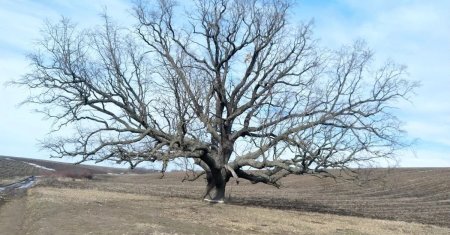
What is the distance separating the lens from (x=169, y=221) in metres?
19.0

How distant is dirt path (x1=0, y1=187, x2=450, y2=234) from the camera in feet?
53.2

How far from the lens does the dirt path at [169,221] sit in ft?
53.2

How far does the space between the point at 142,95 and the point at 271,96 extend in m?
7.10

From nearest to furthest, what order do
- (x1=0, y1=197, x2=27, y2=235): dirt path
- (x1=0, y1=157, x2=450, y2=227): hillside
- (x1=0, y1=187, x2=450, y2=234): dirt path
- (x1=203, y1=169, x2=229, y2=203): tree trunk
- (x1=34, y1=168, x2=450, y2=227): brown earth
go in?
(x1=0, y1=187, x2=450, y2=234): dirt path < (x1=0, y1=197, x2=27, y2=235): dirt path < (x1=203, y1=169, x2=229, y2=203): tree trunk < (x1=0, y1=157, x2=450, y2=227): hillside < (x1=34, y1=168, x2=450, y2=227): brown earth

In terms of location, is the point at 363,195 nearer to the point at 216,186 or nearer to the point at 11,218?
the point at 216,186

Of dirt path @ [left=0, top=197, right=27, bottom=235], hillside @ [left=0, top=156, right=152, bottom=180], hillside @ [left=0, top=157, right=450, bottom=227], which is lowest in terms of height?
dirt path @ [left=0, top=197, right=27, bottom=235]

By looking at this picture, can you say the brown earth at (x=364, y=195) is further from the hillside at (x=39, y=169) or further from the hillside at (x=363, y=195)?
the hillside at (x=39, y=169)

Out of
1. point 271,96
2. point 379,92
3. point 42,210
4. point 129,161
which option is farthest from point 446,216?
point 42,210

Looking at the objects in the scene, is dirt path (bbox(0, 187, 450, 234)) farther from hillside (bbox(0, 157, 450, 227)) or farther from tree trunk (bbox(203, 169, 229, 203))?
hillside (bbox(0, 157, 450, 227))

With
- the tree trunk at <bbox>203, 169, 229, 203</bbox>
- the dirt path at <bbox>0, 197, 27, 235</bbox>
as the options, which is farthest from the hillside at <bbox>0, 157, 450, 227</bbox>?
the dirt path at <bbox>0, 197, 27, 235</bbox>

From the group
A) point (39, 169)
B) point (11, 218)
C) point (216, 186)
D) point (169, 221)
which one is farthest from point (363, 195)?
point (39, 169)

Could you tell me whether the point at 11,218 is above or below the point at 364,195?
below

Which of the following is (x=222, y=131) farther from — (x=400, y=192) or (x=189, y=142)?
(x=400, y=192)

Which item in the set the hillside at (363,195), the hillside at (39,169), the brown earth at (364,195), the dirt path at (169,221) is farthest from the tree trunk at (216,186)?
the hillside at (39,169)
